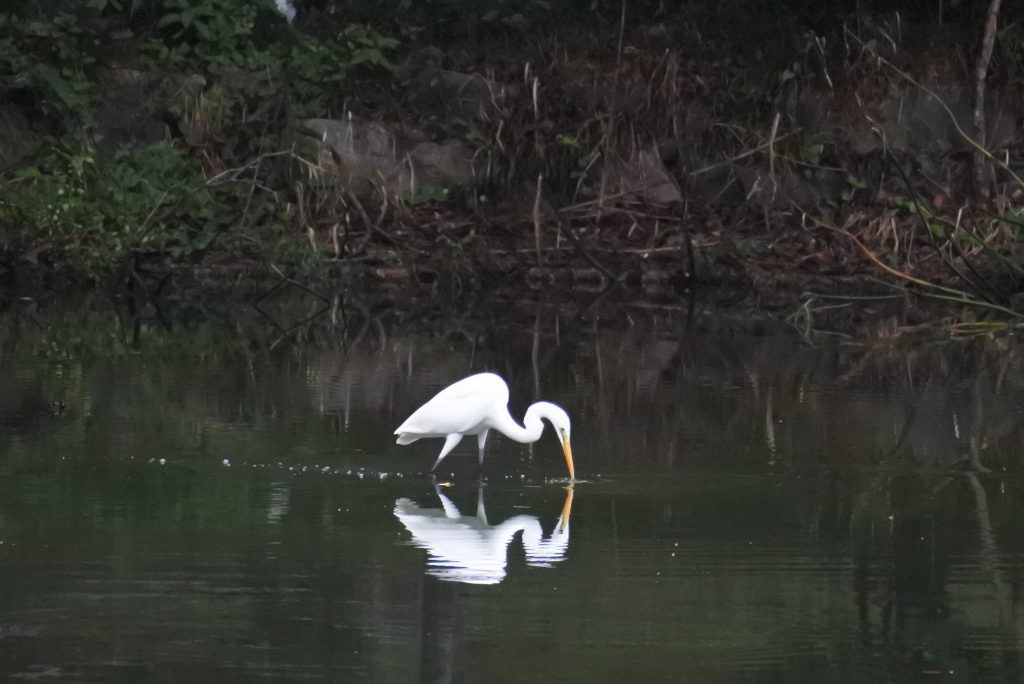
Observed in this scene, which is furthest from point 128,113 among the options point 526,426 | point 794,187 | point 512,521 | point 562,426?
point 512,521

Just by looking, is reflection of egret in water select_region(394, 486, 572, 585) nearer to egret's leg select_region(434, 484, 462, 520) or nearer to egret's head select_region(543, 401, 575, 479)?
egret's leg select_region(434, 484, 462, 520)

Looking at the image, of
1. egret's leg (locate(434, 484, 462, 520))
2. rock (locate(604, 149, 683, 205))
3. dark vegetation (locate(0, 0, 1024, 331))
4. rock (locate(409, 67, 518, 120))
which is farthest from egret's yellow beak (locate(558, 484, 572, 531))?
rock (locate(409, 67, 518, 120))

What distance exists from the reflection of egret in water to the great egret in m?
0.70

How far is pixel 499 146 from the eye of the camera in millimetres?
20750

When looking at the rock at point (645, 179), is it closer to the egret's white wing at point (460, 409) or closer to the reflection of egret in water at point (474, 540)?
the egret's white wing at point (460, 409)

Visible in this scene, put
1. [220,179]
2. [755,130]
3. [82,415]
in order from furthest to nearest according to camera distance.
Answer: [755,130] → [220,179] → [82,415]

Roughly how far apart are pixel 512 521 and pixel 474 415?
128 cm

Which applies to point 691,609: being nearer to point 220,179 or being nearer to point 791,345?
point 791,345

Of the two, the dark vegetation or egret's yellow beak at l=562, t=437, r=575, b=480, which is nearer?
egret's yellow beak at l=562, t=437, r=575, b=480

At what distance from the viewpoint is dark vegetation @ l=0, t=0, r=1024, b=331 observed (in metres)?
19.2

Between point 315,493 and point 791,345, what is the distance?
711cm

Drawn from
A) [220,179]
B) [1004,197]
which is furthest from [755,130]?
[220,179]

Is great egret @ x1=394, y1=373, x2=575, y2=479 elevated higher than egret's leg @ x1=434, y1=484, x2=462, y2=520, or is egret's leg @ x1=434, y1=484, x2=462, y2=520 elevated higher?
great egret @ x1=394, y1=373, x2=575, y2=479

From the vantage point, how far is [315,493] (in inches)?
329
